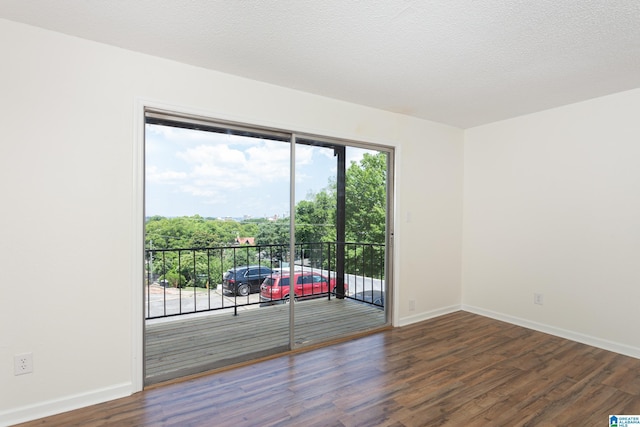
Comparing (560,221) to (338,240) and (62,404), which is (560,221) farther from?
(62,404)

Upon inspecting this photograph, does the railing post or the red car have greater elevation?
the railing post

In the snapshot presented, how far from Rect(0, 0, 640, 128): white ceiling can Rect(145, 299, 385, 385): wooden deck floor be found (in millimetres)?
2429

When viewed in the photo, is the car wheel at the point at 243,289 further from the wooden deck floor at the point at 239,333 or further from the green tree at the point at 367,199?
the green tree at the point at 367,199

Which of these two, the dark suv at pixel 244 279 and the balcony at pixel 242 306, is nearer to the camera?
the balcony at pixel 242 306

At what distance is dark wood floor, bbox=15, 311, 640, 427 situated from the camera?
2051 millimetres

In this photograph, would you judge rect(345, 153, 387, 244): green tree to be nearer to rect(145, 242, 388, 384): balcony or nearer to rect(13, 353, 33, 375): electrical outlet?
rect(145, 242, 388, 384): balcony

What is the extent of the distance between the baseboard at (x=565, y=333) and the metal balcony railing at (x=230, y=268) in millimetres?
1418

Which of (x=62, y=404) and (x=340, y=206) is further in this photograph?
(x=340, y=206)

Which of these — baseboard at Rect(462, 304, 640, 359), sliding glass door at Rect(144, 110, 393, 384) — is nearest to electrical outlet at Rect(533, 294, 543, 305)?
baseboard at Rect(462, 304, 640, 359)

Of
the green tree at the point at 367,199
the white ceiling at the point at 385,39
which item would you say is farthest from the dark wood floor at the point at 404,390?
the white ceiling at the point at 385,39

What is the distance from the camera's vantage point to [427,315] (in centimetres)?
405

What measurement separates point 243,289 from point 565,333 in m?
3.48

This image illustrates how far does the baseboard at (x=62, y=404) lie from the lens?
1.98 m

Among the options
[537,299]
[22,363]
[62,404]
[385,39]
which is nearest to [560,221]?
[537,299]
